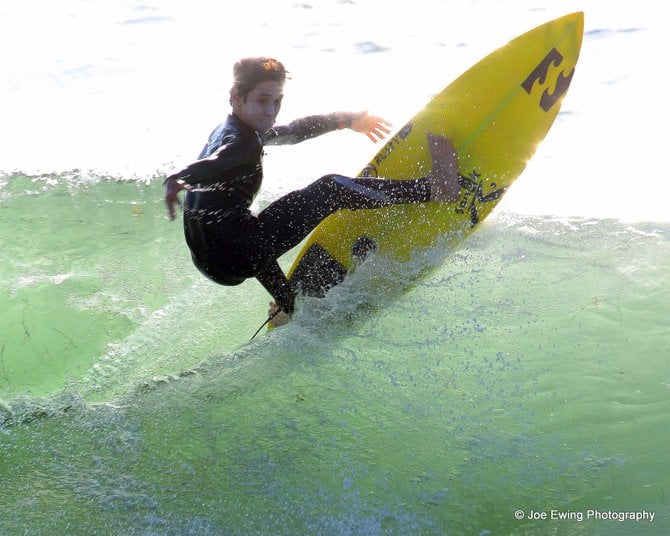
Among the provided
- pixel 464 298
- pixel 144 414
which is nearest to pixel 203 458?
pixel 144 414

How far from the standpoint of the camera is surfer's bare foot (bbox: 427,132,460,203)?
4336 mm

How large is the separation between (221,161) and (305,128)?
919 millimetres

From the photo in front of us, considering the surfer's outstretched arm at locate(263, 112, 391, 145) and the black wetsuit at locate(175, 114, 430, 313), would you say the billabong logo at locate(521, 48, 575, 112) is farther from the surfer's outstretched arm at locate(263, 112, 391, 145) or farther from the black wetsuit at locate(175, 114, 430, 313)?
the black wetsuit at locate(175, 114, 430, 313)

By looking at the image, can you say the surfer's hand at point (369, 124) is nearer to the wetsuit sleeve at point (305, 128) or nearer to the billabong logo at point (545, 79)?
the wetsuit sleeve at point (305, 128)

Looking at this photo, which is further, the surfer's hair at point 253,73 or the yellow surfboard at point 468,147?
the yellow surfboard at point 468,147

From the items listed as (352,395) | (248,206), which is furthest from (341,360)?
(248,206)

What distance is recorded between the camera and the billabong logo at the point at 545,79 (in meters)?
4.48

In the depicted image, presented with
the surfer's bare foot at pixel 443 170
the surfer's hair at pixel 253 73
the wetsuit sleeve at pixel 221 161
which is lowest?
the surfer's bare foot at pixel 443 170

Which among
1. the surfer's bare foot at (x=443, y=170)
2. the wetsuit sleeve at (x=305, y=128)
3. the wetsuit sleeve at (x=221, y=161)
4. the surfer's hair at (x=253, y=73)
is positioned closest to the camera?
the wetsuit sleeve at (x=221, y=161)

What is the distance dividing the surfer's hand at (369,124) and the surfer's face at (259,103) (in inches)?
33.4
